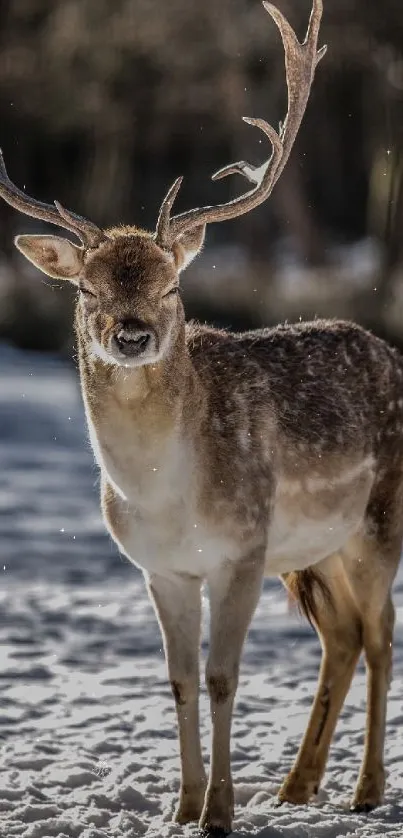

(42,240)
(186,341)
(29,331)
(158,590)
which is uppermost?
(42,240)

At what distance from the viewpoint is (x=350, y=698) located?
7.57 m

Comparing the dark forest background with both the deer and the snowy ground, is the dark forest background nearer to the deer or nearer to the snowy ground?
the snowy ground

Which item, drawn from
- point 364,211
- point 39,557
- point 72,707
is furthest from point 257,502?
point 364,211

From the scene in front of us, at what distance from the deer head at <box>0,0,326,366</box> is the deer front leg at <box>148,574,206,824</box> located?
1023 mm

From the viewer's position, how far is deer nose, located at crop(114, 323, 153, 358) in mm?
5191

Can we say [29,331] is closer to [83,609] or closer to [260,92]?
Result: [260,92]

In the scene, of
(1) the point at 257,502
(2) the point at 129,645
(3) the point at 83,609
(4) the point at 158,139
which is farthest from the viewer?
(4) the point at 158,139

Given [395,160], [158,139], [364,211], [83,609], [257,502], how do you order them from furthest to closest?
[364,211], [158,139], [395,160], [83,609], [257,502]

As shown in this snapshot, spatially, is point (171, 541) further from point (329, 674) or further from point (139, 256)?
point (329, 674)

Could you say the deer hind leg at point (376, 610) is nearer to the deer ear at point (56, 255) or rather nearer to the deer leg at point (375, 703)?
the deer leg at point (375, 703)

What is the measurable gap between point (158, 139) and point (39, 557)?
2122 cm

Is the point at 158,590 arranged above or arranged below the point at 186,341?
below

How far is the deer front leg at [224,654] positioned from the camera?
5.61m

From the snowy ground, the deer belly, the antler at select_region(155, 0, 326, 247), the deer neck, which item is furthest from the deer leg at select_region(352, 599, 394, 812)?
the antler at select_region(155, 0, 326, 247)
